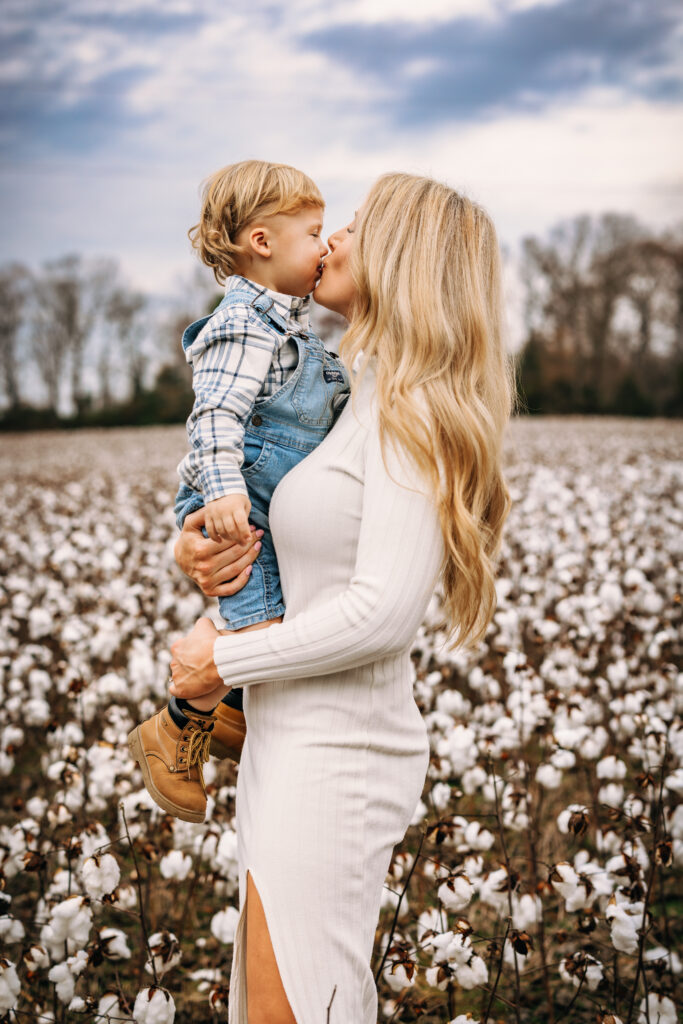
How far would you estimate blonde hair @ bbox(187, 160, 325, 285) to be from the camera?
2.19 m

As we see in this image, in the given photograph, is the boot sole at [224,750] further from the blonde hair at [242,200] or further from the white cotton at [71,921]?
the blonde hair at [242,200]

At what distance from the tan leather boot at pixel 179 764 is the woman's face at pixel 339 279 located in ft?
3.49

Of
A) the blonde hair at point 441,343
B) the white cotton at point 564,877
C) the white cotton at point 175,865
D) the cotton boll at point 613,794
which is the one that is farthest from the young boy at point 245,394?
the cotton boll at point 613,794

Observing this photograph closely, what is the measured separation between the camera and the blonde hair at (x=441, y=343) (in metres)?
1.70

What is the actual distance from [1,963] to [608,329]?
46.8 meters

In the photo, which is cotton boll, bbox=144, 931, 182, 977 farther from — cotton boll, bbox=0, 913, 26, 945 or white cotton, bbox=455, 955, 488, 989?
white cotton, bbox=455, 955, 488, 989

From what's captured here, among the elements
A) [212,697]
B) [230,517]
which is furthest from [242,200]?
[212,697]

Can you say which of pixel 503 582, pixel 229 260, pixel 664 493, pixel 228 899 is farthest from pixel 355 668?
pixel 664 493

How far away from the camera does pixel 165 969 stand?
237 cm

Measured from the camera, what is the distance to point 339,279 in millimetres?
2014

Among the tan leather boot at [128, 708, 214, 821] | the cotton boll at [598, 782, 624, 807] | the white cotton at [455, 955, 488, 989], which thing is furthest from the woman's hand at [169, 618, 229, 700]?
the cotton boll at [598, 782, 624, 807]

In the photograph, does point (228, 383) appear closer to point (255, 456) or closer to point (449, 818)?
point (255, 456)

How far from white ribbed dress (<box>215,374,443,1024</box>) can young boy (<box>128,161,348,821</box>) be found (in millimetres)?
193

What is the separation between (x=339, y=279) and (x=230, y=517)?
634 millimetres
